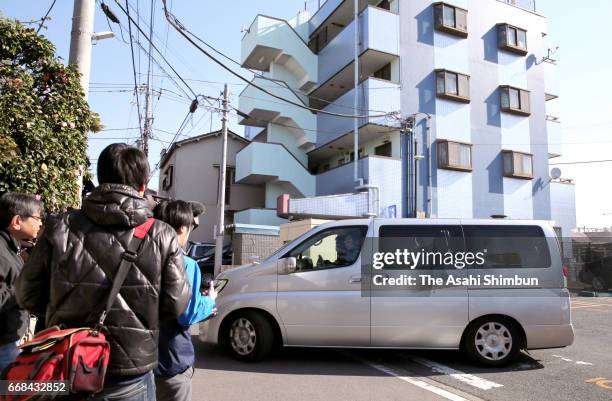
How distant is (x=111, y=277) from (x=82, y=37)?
5472mm

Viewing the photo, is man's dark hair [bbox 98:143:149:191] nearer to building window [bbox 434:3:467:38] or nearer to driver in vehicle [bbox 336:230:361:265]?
driver in vehicle [bbox 336:230:361:265]

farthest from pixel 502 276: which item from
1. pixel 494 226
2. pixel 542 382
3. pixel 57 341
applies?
pixel 57 341

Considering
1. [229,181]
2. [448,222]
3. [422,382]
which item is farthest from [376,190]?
[422,382]

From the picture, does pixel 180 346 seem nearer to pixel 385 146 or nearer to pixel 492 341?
pixel 492 341

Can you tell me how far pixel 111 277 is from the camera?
72.2 inches

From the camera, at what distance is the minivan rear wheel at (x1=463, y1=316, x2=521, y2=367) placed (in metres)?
5.78

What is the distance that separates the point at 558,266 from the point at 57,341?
6.11 m

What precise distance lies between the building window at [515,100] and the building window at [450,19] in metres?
3.18

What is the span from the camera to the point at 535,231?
20.0ft

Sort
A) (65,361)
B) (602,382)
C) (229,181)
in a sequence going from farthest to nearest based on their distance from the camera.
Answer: (229,181), (602,382), (65,361)

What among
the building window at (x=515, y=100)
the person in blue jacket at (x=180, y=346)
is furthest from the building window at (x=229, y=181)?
the person in blue jacket at (x=180, y=346)

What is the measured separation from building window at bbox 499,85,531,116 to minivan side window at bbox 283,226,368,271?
16559 millimetres

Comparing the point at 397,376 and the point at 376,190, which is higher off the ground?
the point at 376,190

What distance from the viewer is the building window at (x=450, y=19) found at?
18.5 m
